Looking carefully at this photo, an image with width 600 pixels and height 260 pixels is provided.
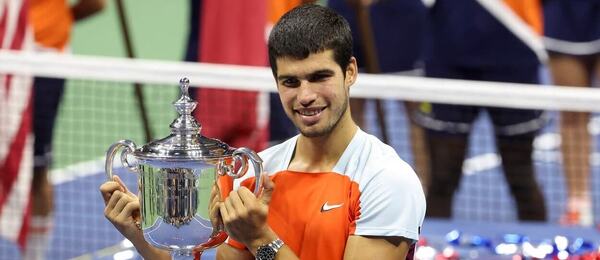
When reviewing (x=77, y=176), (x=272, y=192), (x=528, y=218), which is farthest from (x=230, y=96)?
(x=272, y=192)

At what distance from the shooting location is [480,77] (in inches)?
333

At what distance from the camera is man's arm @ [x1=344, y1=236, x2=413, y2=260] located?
3885 millimetres

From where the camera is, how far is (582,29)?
8.59m

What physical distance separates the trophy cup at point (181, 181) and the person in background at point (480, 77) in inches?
165

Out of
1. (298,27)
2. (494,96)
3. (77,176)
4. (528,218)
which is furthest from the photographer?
(77,176)

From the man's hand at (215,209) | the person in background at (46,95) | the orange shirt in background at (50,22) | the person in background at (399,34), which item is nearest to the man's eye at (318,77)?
the man's hand at (215,209)

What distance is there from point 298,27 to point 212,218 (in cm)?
58

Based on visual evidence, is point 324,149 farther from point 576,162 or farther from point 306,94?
point 576,162

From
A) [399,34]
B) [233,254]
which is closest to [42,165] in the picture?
[399,34]

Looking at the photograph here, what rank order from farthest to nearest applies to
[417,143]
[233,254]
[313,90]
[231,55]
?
[417,143] < [231,55] < [233,254] < [313,90]

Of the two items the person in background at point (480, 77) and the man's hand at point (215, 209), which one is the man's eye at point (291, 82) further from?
the person in background at point (480, 77)

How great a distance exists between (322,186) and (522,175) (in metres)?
4.30

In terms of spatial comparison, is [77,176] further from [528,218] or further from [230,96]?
[528,218]

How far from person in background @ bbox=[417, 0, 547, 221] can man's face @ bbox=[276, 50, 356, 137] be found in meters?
4.20
